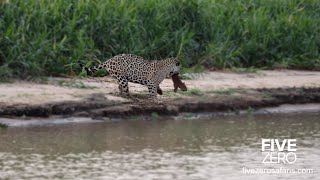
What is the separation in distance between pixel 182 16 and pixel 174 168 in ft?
17.4

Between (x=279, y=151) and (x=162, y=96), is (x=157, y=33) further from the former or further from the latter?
(x=279, y=151)

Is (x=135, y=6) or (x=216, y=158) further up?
(x=135, y=6)

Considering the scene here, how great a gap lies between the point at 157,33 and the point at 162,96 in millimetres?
1813

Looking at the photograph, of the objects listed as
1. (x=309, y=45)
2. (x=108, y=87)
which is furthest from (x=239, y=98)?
(x=309, y=45)

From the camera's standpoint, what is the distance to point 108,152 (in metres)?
10.2

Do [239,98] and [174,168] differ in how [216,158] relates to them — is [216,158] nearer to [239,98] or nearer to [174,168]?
[174,168]

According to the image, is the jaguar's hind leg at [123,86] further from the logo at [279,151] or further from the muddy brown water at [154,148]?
the logo at [279,151]

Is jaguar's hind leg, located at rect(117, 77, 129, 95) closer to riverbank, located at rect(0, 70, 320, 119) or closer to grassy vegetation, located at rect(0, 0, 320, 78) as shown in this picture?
riverbank, located at rect(0, 70, 320, 119)

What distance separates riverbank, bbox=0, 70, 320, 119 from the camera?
1152 cm

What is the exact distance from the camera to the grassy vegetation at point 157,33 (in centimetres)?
1275

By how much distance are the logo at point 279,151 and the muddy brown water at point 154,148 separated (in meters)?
0.06

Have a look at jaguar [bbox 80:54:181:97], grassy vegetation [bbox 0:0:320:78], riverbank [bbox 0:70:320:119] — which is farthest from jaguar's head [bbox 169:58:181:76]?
grassy vegetation [bbox 0:0:320:78]

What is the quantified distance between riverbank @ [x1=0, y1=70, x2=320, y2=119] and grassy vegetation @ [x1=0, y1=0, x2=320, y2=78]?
35cm

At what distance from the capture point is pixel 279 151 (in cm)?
1067
